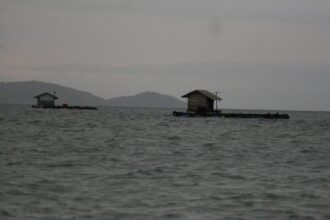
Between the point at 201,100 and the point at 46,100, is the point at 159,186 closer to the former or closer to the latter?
the point at 201,100

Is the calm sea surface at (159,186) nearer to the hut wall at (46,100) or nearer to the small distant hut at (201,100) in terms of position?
the small distant hut at (201,100)

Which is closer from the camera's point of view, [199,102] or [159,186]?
[159,186]

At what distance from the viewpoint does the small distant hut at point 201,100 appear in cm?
8106

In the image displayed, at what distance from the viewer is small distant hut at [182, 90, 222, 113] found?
266 feet

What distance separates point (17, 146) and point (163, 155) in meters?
9.15

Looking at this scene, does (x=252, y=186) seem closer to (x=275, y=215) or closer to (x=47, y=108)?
(x=275, y=215)

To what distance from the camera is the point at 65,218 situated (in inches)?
486

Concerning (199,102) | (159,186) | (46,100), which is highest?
(46,100)

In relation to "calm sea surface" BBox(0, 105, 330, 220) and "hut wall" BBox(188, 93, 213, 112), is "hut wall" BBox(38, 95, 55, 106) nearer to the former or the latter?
"hut wall" BBox(188, 93, 213, 112)

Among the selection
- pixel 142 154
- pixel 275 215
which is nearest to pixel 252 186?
pixel 275 215

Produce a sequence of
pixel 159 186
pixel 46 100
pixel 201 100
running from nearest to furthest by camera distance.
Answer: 1. pixel 159 186
2. pixel 201 100
3. pixel 46 100

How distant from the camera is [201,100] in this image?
8238 centimetres

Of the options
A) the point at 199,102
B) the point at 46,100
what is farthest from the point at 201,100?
the point at 46,100

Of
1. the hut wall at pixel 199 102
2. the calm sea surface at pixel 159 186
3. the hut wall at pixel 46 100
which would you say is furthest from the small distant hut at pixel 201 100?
the hut wall at pixel 46 100
